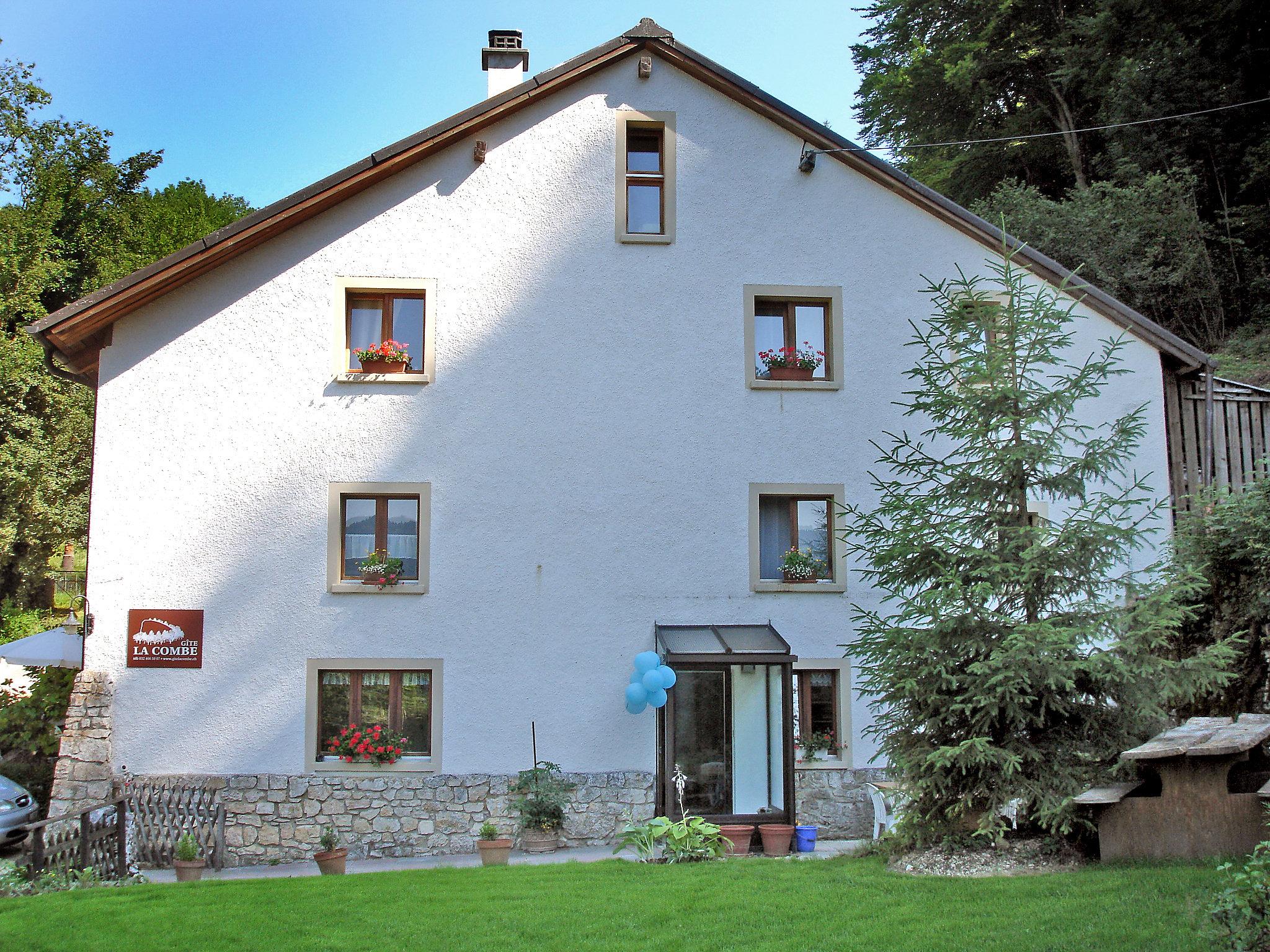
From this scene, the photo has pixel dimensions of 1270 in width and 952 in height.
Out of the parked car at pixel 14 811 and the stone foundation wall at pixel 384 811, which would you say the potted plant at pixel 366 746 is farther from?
the parked car at pixel 14 811

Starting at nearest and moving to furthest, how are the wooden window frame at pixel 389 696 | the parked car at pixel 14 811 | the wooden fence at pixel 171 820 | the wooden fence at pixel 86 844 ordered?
the wooden fence at pixel 86 844, the wooden fence at pixel 171 820, the wooden window frame at pixel 389 696, the parked car at pixel 14 811

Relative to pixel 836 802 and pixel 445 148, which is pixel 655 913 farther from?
pixel 445 148

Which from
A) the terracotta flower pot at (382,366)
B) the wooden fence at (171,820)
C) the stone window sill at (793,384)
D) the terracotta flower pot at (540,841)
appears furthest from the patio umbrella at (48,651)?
the stone window sill at (793,384)

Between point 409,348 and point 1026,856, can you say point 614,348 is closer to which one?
point 409,348

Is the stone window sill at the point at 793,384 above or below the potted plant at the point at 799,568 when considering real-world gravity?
above

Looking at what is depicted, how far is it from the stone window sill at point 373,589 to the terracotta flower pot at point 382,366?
264cm

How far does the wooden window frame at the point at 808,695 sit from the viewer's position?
43.9ft

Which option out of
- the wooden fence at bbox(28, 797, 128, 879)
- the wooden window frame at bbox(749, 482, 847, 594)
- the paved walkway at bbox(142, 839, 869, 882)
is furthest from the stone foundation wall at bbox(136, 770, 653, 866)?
the wooden window frame at bbox(749, 482, 847, 594)

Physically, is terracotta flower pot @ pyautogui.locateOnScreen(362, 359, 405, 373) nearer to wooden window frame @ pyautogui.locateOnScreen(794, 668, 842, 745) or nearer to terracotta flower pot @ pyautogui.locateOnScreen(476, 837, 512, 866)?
terracotta flower pot @ pyautogui.locateOnScreen(476, 837, 512, 866)

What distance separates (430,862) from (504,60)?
10759 mm

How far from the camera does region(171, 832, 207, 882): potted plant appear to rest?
11.4 metres

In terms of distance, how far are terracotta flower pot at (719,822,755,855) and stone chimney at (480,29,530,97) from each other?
33.8 feet

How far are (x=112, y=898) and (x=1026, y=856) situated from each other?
7708 millimetres

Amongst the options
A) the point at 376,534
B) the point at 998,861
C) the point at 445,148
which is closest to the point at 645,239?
the point at 445,148
